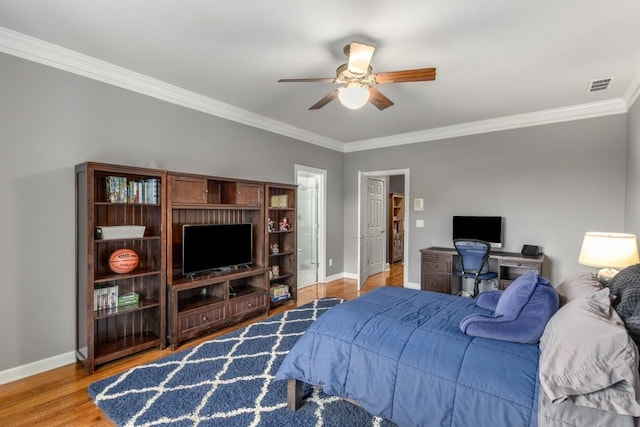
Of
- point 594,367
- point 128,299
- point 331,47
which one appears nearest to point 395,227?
point 331,47

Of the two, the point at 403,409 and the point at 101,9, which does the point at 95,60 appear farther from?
the point at 403,409

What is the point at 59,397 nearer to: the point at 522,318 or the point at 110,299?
the point at 110,299

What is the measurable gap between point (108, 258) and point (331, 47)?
9.11 ft

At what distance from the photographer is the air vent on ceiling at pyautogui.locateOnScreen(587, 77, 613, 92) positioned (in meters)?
3.18

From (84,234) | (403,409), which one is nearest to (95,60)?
(84,234)

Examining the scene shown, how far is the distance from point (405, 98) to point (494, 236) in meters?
2.36

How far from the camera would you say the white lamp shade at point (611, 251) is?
2545 millimetres

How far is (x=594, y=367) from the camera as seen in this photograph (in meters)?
1.20

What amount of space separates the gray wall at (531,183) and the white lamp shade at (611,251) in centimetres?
155

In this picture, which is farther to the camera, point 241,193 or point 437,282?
point 437,282

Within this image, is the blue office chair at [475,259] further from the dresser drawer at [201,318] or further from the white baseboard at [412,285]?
the dresser drawer at [201,318]

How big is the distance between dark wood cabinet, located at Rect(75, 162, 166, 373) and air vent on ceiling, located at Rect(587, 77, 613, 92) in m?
4.47

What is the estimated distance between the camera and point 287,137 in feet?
16.2

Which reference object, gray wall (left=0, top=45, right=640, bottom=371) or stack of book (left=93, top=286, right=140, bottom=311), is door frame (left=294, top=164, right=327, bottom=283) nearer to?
gray wall (left=0, top=45, right=640, bottom=371)
